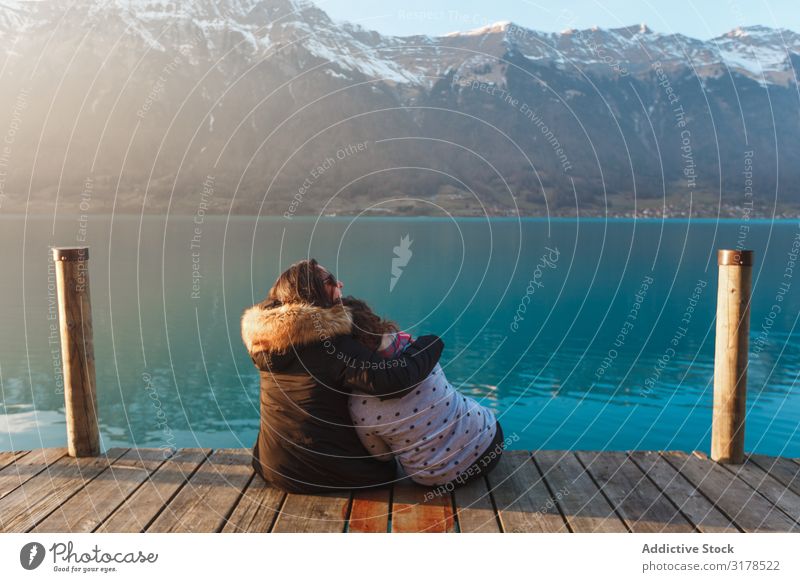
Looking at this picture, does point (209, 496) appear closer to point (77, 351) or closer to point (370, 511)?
point (370, 511)

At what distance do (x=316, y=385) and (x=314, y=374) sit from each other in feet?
0.28

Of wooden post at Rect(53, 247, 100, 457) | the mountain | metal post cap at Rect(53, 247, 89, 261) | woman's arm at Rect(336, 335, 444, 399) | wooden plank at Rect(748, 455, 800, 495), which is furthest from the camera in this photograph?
the mountain

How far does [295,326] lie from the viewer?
13.2 ft

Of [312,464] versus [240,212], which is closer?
[312,464]

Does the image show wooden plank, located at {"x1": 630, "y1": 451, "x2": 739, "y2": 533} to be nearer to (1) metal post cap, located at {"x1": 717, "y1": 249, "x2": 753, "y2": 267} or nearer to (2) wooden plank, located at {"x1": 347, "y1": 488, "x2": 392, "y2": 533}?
(1) metal post cap, located at {"x1": 717, "y1": 249, "x2": 753, "y2": 267}

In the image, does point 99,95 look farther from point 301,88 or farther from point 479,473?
point 479,473

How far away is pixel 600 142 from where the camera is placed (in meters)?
163

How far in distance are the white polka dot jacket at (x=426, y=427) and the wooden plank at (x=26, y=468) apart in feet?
7.80

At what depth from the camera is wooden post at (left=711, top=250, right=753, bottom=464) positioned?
5.23 meters

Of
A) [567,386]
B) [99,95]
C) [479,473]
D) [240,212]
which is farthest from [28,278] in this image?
[240,212]

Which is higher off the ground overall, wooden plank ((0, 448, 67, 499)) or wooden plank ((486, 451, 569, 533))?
wooden plank ((486, 451, 569, 533))

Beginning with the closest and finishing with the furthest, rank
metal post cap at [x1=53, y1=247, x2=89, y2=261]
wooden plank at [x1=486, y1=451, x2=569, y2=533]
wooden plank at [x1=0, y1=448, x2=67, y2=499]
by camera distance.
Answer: wooden plank at [x1=486, y1=451, x2=569, y2=533]
wooden plank at [x1=0, y1=448, x2=67, y2=499]
metal post cap at [x1=53, y1=247, x2=89, y2=261]

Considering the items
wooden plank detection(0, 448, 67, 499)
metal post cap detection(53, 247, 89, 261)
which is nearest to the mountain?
metal post cap detection(53, 247, 89, 261)
